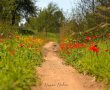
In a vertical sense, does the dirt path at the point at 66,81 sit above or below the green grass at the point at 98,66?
below

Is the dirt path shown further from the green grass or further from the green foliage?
the green foliage

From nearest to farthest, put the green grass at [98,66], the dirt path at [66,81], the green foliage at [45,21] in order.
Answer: the dirt path at [66,81] < the green grass at [98,66] < the green foliage at [45,21]

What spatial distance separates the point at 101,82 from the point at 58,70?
2.31m

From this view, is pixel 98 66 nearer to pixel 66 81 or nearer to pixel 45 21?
pixel 66 81

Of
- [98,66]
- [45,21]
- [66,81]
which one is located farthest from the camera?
[45,21]

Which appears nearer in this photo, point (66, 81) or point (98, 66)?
point (66, 81)

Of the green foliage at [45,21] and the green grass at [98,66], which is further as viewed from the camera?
the green foliage at [45,21]

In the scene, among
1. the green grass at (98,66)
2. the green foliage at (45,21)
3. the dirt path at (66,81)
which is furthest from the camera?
the green foliage at (45,21)

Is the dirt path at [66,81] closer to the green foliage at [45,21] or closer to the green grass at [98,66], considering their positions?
the green grass at [98,66]

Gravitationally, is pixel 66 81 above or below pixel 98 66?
below

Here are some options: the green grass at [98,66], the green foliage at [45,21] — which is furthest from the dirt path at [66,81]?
the green foliage at [45,21]

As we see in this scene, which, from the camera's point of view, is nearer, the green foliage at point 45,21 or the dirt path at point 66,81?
the dirt path at point 66,81

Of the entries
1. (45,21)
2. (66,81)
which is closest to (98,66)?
(66,81)

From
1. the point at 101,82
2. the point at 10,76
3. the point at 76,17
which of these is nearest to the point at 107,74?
the point at 101,82
